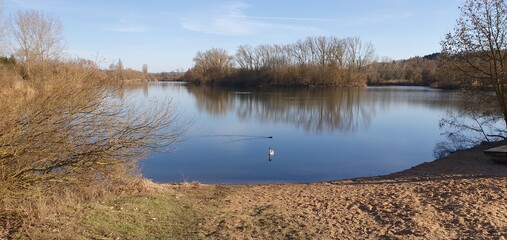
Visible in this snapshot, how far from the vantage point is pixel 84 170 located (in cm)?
656

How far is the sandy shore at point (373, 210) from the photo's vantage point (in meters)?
5.44

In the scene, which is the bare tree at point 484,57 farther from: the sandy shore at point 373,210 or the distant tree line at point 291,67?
the distant tree line at point 291,67

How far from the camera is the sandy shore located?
544 centimetres

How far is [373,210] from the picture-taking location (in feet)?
21.5

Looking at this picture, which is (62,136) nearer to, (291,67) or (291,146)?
(291,146)

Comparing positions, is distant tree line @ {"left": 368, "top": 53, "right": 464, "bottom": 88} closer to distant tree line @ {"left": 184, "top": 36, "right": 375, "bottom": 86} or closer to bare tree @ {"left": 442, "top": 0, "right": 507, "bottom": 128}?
distant tree line @ {"left": 184, "top": 36, "right": 375, "bottom": 86}

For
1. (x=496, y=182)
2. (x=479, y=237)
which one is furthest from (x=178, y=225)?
(x=496, y=182)

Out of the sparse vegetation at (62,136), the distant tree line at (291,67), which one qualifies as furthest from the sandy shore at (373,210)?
the distant tree line at (291,67)

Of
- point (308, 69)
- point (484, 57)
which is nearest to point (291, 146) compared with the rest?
point (484, 57)

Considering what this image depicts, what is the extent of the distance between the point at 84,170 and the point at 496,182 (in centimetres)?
746

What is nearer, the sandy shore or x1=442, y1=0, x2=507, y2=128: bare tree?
the sandy shore

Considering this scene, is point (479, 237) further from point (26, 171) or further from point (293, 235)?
point (26, 171)

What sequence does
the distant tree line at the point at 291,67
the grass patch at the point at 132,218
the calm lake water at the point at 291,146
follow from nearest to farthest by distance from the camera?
the grass patch at the point at 132,218 → the calm lake water at the point at 291,146 → the distant tree line at the point at 291,67

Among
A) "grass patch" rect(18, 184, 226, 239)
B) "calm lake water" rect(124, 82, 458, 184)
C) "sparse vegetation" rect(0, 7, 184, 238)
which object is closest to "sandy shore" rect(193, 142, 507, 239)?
"grass patch" rect(18, 184, 226, 239)
